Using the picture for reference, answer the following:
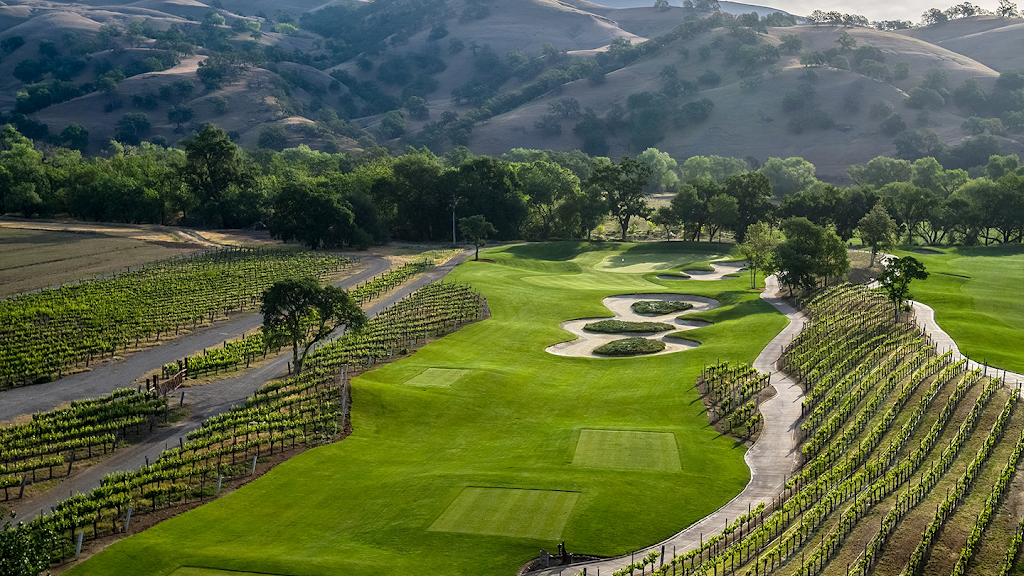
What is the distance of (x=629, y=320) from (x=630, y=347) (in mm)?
13785

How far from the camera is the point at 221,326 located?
75688 mm

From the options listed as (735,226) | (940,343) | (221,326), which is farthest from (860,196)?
(221,326)

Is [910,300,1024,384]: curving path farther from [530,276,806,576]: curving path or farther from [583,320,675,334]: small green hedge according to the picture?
[583,320,675,334]: small green hedge

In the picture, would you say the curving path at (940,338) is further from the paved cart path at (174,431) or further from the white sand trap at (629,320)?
the paved cart path at (174,431)

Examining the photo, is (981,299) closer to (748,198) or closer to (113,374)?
(748,198)

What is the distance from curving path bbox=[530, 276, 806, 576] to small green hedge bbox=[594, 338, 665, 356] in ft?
32.5

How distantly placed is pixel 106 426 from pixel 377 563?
24.4 m

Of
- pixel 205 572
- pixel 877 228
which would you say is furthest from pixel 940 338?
pixel 205 572

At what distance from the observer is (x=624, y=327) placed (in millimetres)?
77750

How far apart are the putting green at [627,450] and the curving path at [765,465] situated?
4439 mm

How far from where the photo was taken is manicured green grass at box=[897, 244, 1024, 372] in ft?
194

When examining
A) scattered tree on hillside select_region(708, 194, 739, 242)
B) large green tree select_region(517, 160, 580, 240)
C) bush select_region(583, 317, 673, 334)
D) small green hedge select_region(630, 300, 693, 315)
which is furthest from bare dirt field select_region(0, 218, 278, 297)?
scattered tree on hillside select_region(708, 194, 739, 242)

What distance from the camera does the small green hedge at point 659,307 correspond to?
87125 mm

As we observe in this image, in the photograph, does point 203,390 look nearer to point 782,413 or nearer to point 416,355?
point 416,355
